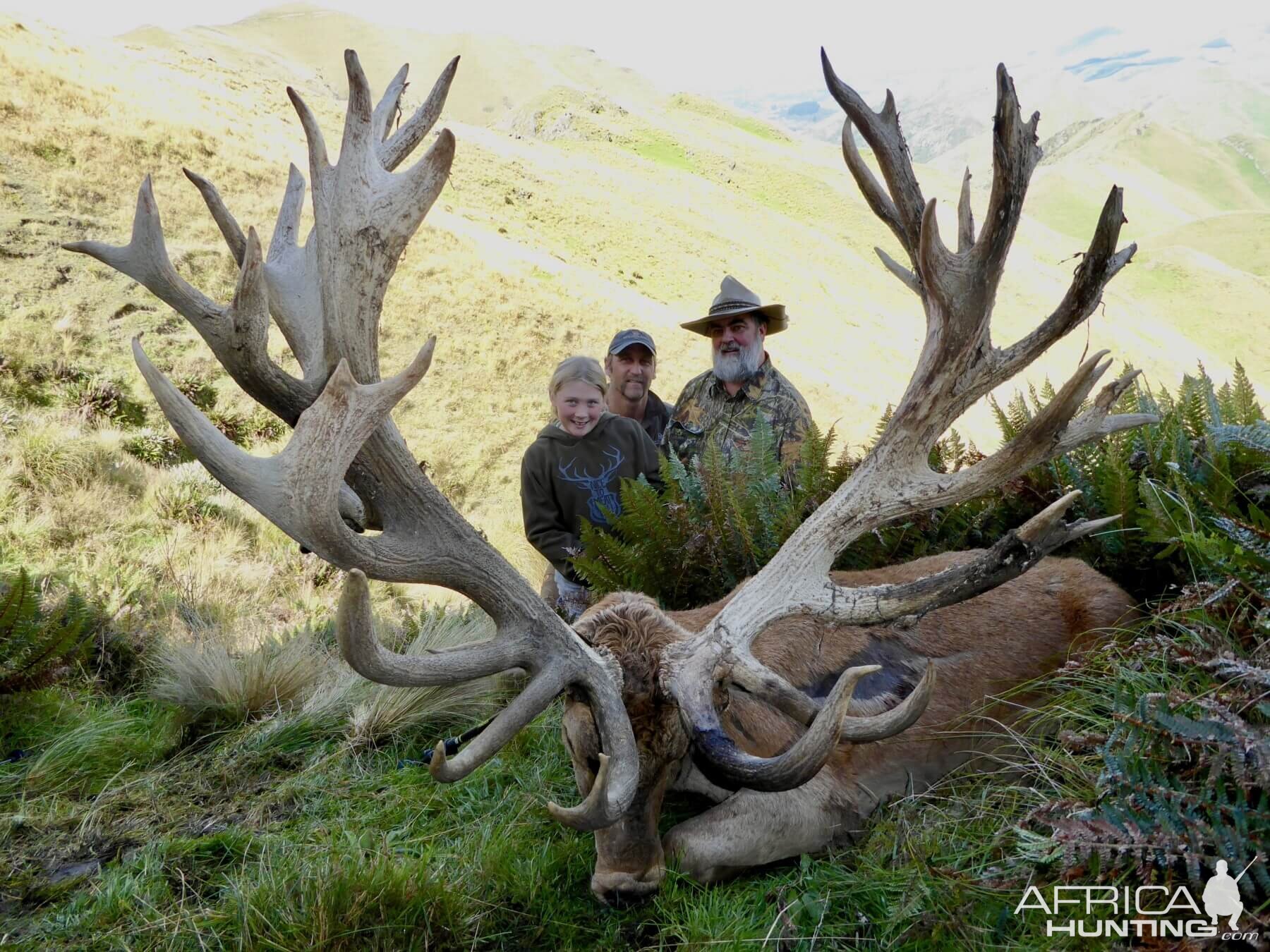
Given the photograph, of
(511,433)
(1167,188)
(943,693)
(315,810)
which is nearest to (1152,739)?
(943,693)

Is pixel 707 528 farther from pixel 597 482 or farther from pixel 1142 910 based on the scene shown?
pixel 1142 910

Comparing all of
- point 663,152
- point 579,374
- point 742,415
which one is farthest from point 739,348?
point 663,152

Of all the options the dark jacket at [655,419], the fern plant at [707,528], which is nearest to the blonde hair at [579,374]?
the fern plant at [707,528]

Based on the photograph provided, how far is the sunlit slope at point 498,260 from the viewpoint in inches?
573

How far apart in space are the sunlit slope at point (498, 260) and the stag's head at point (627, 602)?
1.34m

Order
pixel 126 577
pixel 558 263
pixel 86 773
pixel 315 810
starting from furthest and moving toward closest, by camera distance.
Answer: pixel 558 263 < pixel 126 577 < pixel 86 773 < pixel 315 810

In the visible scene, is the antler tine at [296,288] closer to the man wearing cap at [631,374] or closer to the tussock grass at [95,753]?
the tussock grass at [95,753]

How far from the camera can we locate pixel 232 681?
4695mm

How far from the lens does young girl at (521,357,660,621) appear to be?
5996mm

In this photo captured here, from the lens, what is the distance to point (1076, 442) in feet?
10.0

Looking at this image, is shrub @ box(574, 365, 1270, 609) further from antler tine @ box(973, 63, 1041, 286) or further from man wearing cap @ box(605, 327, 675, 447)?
man wearing cap @ box(605, 327, 675, 447)

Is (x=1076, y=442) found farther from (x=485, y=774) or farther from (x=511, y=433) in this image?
(x=511, y=433)

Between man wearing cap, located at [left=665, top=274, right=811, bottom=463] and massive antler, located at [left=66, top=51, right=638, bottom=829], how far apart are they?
4212mm

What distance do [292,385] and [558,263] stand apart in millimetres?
25657
